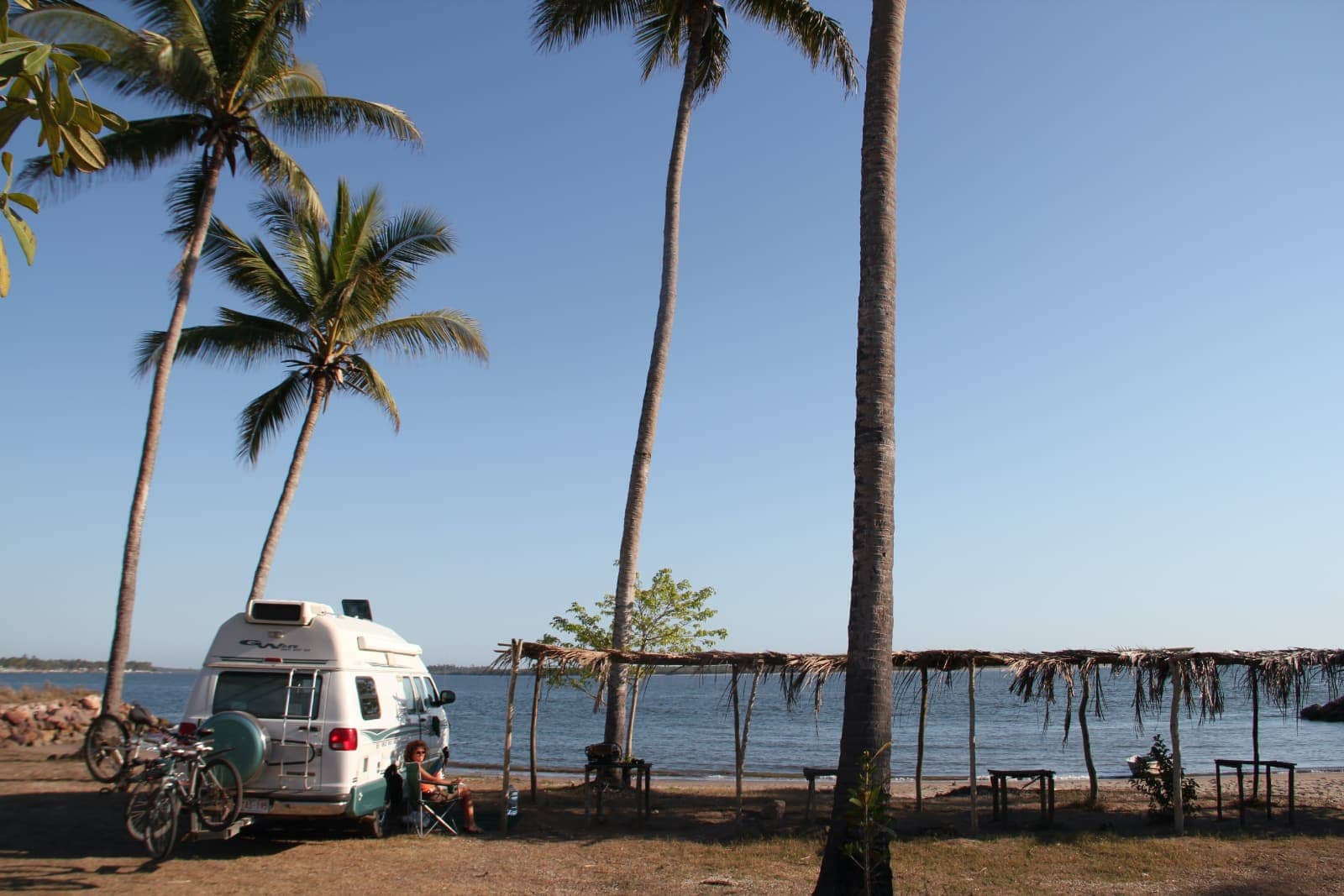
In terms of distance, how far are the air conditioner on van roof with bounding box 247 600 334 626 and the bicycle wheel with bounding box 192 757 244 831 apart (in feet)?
5.03

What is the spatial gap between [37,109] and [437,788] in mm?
10066

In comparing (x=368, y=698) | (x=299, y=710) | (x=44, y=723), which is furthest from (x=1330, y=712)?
(x=299, y=710)

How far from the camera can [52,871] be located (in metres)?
9.11

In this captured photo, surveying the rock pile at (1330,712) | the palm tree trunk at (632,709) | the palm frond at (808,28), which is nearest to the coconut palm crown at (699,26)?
the palm frond at (808,28)

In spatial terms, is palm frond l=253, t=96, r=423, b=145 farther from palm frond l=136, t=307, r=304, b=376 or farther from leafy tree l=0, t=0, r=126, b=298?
leafy tree l=0, t=0, r=126, b=298

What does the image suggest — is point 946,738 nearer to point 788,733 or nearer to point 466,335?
point 788,733

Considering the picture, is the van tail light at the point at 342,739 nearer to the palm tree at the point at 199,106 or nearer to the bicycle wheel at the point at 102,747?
the bicycle wheel at the point at 102,747

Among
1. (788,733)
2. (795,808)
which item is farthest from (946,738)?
(795,808)

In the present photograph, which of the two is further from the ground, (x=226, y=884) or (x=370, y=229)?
(x=370, y=229)

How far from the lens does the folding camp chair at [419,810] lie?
1138cm

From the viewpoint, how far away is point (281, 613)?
10.5 meters

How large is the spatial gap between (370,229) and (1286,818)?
65.5ft

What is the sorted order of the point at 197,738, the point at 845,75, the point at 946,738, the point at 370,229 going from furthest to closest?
the point at 946,738
the point at 370,229
the point at 845,75
the point at 197,738

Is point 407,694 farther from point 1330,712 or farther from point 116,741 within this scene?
point 1330,712
